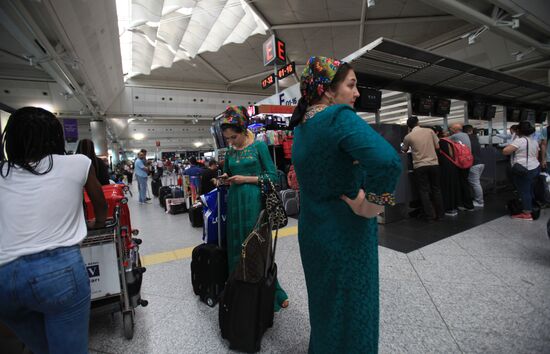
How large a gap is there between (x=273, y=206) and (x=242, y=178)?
0.35 metres

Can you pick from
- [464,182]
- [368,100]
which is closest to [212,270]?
[368,100]

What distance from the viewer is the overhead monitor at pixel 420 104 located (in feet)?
20.6

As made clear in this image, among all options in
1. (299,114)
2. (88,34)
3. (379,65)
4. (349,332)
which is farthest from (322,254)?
(88,34)

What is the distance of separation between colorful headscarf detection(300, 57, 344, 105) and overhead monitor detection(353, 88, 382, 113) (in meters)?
4.37

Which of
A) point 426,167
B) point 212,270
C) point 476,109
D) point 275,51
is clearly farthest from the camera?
point 275,51

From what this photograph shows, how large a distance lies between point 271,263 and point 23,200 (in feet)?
4.23

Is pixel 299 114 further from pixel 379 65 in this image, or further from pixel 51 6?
pixel 51 6

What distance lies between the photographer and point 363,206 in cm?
91

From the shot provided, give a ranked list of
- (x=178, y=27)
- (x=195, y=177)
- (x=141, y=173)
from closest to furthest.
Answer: (x=195, y=177) < (x=141, y=173) < (x=178, y=27)

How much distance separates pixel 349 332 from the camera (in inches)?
41.5

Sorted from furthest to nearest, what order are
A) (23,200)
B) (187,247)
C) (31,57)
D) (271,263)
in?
1. (31,57)
2. (187,247)
3. (271,263)
4. (23,200)

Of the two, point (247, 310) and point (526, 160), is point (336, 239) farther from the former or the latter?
point (526, 160)

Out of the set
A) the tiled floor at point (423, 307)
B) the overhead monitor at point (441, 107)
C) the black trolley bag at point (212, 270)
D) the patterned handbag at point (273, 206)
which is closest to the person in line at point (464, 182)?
the overhead monitor at point (441, 107)

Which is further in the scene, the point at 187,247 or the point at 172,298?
the point at 187,247
